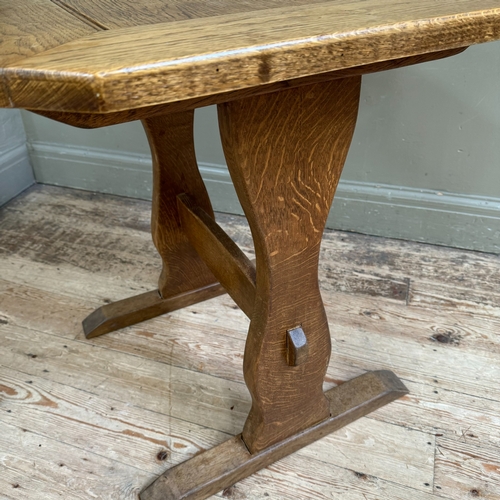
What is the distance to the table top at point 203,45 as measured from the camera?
0.42m

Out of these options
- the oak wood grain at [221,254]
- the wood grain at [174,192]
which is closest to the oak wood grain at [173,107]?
the oak wood grain at [221,254]

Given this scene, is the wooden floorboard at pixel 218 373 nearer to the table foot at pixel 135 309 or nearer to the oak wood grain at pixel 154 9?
the table foot at pixel 135 309

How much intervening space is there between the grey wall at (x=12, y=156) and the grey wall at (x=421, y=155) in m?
0.35

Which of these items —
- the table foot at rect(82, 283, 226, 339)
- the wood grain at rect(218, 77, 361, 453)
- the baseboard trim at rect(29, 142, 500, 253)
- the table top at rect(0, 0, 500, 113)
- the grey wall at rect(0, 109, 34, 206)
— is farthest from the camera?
the grey wall at rect(0, 109, 34, 206)

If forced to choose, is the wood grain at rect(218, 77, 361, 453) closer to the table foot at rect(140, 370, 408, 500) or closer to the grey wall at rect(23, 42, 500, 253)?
the table foot at rect(140, 370, 408, 500)

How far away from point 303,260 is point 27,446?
711mm

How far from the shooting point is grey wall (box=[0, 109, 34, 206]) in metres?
1.88

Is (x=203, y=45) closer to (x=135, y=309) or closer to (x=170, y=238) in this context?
(x=170, y=238)

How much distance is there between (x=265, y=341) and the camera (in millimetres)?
826

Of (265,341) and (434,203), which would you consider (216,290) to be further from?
(434,203)

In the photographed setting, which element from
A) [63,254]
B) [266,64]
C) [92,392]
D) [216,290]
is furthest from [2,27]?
[63,254]

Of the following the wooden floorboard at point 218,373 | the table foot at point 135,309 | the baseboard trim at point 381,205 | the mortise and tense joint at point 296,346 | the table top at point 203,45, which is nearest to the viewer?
the table top at point 203,45

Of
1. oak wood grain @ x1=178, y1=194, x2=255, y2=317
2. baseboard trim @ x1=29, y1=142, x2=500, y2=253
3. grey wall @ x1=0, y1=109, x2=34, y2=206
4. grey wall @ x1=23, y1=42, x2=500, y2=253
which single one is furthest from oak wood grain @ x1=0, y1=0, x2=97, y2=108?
grey wall @ x1=0, y1=109, x2=34, y2=206

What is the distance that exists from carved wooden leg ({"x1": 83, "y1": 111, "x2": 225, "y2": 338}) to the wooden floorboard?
4 cm
